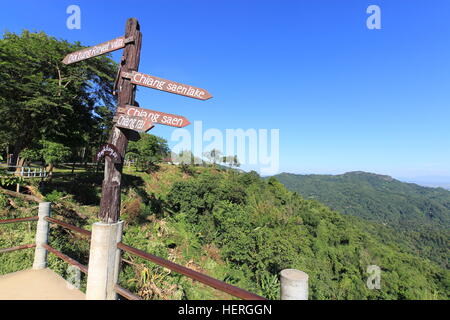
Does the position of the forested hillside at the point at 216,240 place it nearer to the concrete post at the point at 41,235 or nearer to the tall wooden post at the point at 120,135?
the concrete post at the point at 41,235

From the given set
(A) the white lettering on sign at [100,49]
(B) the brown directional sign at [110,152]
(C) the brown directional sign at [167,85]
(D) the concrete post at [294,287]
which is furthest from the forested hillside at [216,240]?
(D) the concrete post at [294,287]

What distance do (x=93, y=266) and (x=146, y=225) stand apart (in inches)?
496

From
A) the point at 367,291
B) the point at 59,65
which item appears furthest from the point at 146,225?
the point at 367,291

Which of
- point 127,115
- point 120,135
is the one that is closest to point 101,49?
point 127,115

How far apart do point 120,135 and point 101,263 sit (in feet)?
4.84

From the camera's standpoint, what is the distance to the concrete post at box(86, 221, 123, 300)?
2.36m

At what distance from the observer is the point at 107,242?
2385 mm

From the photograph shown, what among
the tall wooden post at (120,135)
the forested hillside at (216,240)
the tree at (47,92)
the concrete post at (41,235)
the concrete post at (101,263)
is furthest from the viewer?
the tree at (47,92)

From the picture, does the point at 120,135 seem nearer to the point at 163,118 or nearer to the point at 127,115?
the point at 127,115

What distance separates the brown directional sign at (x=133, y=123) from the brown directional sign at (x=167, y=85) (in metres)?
0.46

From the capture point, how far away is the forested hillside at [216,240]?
254 inches

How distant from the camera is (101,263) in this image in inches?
92.7
